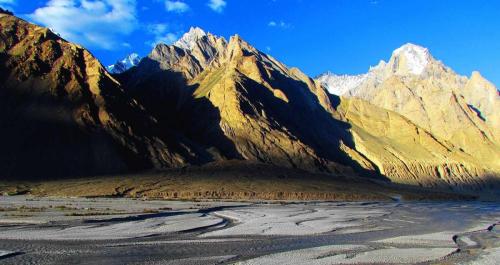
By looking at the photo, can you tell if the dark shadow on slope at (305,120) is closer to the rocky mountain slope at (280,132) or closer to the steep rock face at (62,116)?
the rocky mountain slope at (280,132)

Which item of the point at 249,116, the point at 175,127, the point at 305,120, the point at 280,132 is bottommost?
the point at 280,132

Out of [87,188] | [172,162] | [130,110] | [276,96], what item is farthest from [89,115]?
[276,96]

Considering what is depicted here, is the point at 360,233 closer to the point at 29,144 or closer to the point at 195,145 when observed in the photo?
the point at 29,144

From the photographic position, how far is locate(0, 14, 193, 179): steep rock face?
110m

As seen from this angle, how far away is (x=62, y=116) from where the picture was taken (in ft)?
401

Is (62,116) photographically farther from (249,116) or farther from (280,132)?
(280,132)

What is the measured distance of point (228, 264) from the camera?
20766mm

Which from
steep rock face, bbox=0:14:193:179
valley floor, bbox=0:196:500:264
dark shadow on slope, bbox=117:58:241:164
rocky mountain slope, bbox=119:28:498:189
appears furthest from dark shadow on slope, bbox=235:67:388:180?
valley floor, bbox=0:196:500:264

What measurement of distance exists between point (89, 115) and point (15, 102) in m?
16.9

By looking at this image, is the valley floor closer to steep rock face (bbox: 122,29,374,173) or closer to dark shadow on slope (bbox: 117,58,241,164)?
dark shadow on slope (bbox: 117,58,241,164)

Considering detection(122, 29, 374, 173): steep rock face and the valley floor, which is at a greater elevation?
detection(122, 29, 374, 173): steep rock face

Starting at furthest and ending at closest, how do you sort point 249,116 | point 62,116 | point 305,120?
point 305,120, point 249,116, point 62,116

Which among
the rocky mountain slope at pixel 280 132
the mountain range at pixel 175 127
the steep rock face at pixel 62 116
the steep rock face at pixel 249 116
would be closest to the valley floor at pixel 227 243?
the steep rock face at pixel 62 116

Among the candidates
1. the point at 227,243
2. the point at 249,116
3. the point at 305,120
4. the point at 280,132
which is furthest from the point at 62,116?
the point at 227,243
